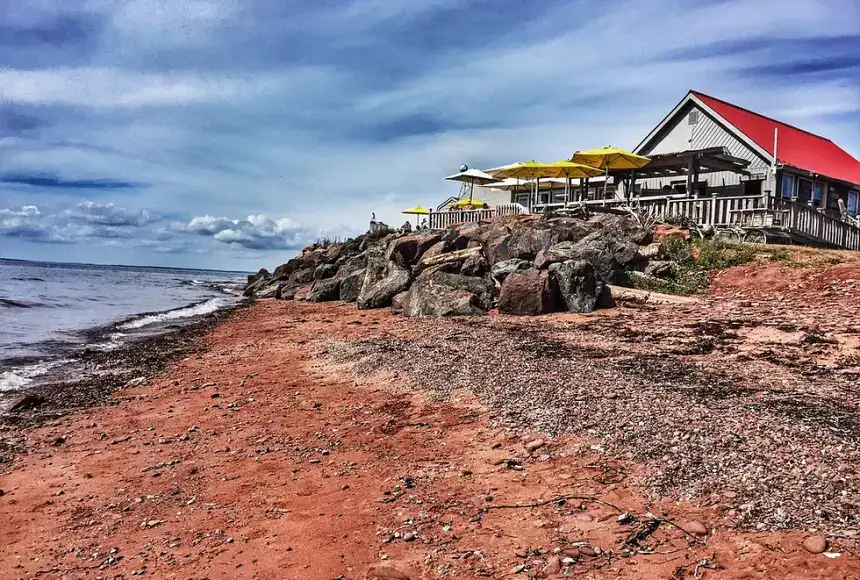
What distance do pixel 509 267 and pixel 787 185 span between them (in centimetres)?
1968

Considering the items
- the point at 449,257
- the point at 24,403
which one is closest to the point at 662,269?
the point at 449,257

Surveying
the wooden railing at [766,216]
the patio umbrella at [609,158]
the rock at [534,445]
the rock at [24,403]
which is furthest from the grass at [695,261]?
the rock at [24,403]

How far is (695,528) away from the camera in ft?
12.9

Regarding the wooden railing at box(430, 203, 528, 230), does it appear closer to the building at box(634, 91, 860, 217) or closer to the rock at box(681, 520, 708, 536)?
the building at box(634, 91, 860, 217)

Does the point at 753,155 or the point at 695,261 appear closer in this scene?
the point at 695,261

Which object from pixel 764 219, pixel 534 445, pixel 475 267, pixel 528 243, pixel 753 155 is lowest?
pixel 534 445

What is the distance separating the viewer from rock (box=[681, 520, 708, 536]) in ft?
12.7

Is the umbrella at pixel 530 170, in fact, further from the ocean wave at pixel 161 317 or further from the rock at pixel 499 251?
the ocean wave at pixel 161 317

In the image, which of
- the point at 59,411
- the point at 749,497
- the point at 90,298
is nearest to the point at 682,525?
the point at 749,497

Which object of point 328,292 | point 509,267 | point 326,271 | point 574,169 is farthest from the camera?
point 326,271

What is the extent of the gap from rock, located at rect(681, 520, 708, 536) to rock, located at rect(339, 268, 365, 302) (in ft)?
65.0

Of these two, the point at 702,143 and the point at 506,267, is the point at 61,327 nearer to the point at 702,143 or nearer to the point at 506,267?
the point at 506,267

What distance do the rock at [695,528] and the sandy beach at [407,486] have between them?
4cm

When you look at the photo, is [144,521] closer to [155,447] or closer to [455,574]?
[155,447]
